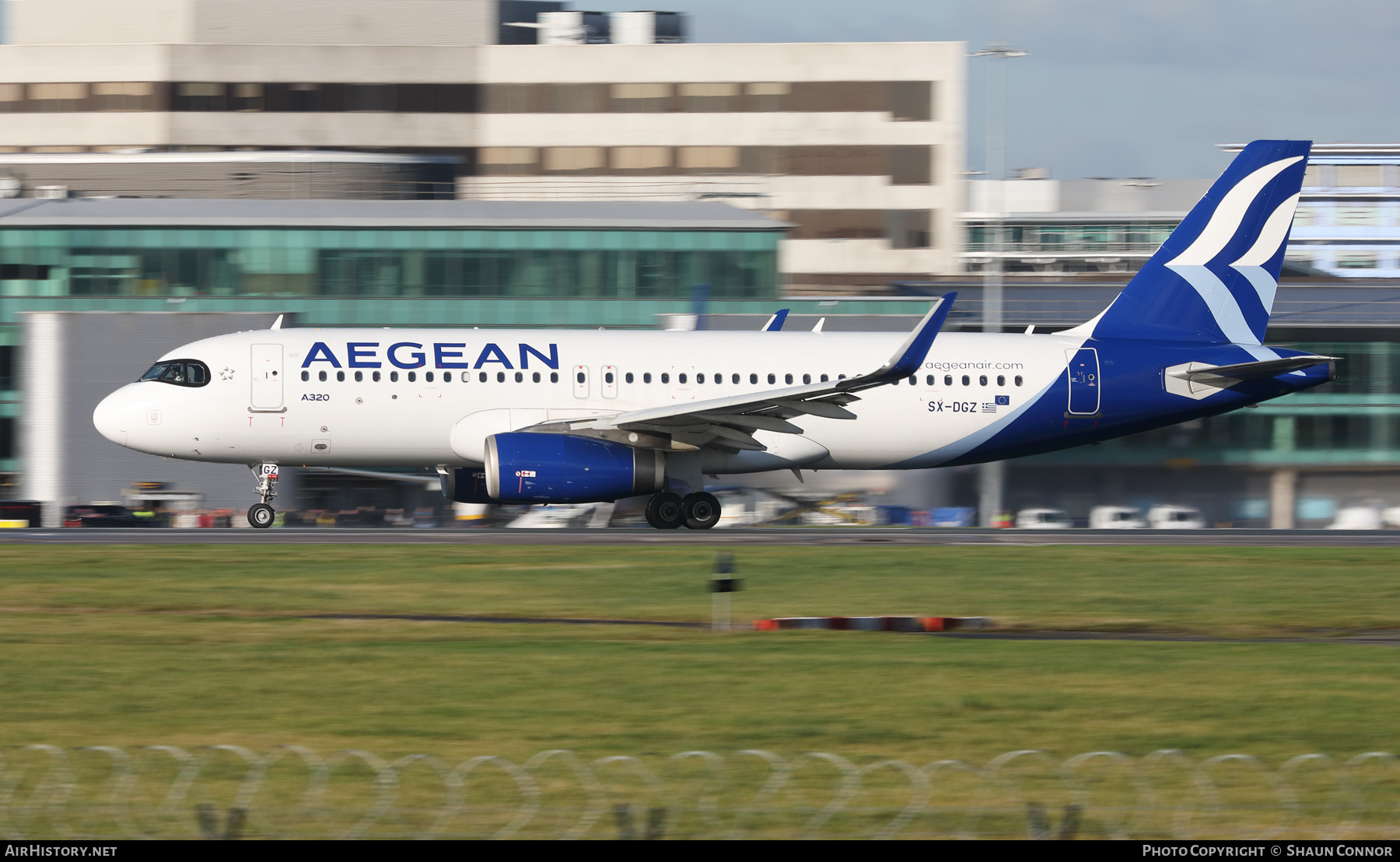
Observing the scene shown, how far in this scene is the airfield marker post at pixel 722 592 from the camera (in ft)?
58.1

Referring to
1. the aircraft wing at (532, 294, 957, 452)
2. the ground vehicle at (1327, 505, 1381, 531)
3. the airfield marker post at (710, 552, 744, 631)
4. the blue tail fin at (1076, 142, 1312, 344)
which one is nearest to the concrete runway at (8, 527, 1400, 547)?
the aircraft wing at (532, 294, 957, 452)

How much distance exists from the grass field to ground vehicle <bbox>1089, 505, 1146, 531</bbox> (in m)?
17.2

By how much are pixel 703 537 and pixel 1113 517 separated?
16.7m

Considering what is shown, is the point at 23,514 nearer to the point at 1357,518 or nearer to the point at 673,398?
the point at 673,398

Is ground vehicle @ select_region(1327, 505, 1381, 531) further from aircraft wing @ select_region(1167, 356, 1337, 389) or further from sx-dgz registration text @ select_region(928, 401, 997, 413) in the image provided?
sx-dgz registration text @ select_region(928, 401, 997, 413)

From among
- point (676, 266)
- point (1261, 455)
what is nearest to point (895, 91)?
point (676, 266)

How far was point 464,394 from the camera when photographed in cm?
3062

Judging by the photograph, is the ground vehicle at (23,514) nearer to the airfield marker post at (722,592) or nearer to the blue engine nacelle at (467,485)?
the blue engine nacelle at (467,485)

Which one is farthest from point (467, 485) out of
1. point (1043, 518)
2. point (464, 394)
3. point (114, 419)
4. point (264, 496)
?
point (1043, 518)

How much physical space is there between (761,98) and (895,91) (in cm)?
684

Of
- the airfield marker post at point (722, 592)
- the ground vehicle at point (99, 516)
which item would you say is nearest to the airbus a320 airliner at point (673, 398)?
the ground vehicle at point (99, 516)

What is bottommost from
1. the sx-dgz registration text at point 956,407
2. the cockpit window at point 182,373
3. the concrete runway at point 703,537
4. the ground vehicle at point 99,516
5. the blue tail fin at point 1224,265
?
the ground vehicle at point 99,516

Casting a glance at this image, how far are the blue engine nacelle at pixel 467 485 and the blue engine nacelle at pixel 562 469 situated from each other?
129cm

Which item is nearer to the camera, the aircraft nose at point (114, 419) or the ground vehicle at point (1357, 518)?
the aircraft nose at point (114, 419)
